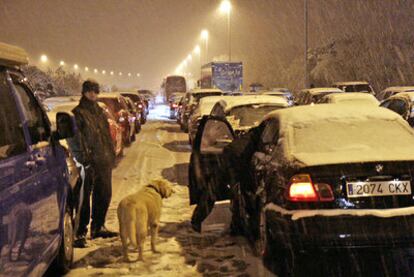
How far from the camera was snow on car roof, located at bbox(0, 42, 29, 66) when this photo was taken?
3.96m

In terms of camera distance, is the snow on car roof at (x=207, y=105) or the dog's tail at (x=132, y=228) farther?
the snow on car roof at (x=207, y=105)

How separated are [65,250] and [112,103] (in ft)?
37.8

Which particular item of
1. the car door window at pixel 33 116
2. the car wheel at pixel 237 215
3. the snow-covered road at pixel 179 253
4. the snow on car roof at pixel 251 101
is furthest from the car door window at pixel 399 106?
the car door window at pixel 33 116

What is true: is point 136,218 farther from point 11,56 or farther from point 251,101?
point 251,101

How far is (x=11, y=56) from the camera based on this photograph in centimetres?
410

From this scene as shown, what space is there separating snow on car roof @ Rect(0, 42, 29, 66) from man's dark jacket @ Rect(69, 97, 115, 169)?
2.41 meters

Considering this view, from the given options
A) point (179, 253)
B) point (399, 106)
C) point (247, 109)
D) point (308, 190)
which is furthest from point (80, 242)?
point (399, 106)

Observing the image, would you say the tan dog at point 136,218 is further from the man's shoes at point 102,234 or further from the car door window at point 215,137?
the car door window at point 215,137

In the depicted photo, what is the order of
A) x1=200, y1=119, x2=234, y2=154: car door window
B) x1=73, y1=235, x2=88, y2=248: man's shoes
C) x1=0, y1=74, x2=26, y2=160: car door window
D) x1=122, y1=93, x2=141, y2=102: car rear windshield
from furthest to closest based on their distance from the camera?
x1=122, y1=93, x2=141, y2=102: car rear windshield, x1=200, y1=119, x2=234, y2=154: car door window, x1=73, y1=235, x2=88, y2=248: man's shoes, x1=0, y1=74, x2=26, y2=160: car door window

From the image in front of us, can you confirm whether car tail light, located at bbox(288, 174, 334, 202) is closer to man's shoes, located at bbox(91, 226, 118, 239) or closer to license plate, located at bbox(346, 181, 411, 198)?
license plate, located at bbox(346, 181, 411, 198)

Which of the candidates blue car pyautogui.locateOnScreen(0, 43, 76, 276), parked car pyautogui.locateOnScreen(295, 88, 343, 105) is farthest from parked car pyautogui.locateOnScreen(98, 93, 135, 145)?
blue car pyautogui.locateOnScreen(0, 43, 76, 276)

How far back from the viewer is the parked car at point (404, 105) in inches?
551

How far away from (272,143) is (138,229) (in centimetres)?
155

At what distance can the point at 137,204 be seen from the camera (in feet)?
18.8
